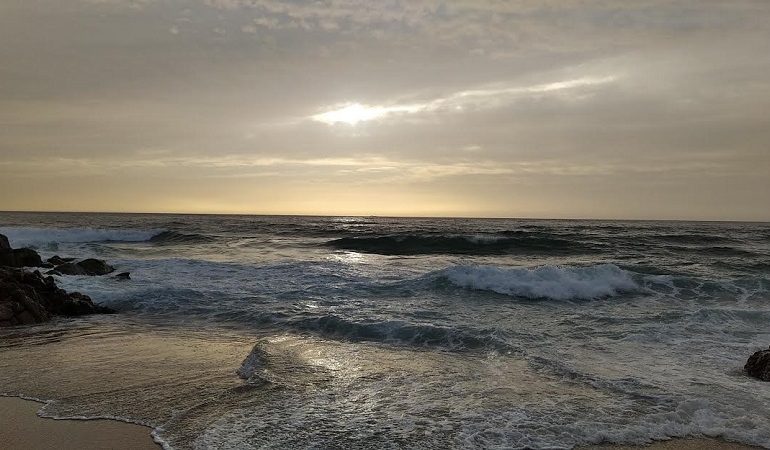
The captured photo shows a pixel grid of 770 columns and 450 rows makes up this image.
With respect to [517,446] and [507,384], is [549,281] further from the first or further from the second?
[517,446]

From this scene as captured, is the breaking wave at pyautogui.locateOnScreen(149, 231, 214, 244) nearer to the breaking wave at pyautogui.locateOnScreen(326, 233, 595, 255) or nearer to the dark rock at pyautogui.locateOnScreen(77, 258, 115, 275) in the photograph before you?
the breaking wave at pyautogui.locateOnScreen(326, 233, 595, 255)

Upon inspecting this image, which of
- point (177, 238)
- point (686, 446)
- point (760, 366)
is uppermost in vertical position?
point (177, 238)

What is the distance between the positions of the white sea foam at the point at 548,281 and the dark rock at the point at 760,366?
672cm

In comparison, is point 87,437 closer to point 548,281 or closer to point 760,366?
point 760,366

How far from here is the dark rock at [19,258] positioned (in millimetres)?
17812

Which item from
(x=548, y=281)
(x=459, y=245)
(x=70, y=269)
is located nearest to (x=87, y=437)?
(x=548, y=281)

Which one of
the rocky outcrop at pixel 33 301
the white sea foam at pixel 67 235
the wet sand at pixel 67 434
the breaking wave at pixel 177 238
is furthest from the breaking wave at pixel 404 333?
the white sea foam at pixel 67 235

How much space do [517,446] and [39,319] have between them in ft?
33.3

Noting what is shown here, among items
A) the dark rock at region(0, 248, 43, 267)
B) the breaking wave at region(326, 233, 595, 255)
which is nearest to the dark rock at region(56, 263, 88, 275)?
the dark rock at region(0, 248, 43, 267)

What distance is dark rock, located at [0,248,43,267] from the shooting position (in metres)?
17.8

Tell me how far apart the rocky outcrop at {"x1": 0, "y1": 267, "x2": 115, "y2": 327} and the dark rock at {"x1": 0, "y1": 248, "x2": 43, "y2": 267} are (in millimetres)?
7321

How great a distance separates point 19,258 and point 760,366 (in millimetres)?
21995

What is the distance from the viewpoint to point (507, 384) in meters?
6.45

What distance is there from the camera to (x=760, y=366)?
22.7ft
